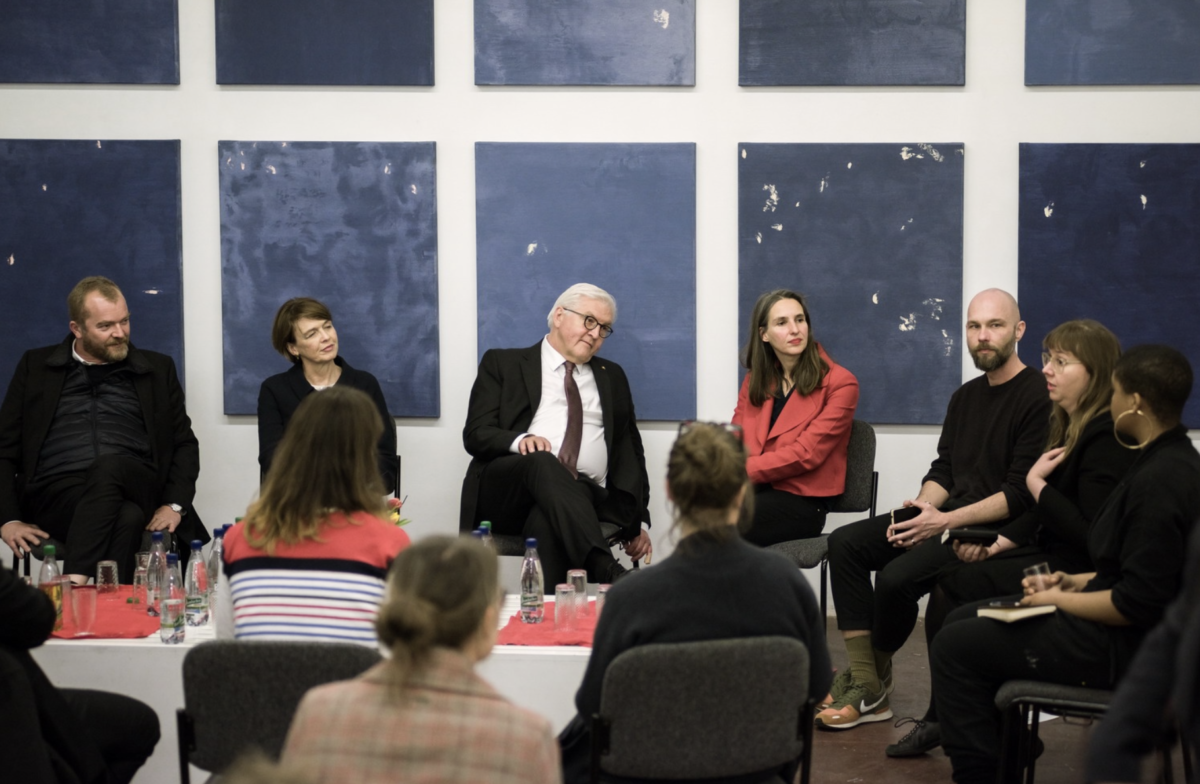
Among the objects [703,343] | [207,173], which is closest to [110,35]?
[207,173]

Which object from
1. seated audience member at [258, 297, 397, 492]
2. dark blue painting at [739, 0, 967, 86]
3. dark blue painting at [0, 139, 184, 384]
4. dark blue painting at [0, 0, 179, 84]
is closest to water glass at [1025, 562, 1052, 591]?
seated audience member at [258, 297, 397, 492]

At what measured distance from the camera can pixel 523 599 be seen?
120 inches

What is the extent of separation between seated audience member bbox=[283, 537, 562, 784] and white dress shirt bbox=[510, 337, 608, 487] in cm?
288

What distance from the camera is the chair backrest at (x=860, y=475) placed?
4.30 meters

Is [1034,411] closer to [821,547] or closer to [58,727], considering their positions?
[821,547]

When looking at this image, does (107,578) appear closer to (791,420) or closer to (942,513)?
(791,420)

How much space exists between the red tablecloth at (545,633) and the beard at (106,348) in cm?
220

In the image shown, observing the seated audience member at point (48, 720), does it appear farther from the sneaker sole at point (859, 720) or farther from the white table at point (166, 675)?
the sneaker sole at point (859, 720)

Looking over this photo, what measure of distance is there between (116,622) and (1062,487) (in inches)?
102

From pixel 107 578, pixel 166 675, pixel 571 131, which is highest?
pixel 571 131

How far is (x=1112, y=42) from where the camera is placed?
465cm

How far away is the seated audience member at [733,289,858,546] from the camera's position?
418cm

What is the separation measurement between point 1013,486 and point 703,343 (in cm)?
156

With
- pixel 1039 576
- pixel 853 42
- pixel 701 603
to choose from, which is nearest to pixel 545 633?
pixel 701 603
